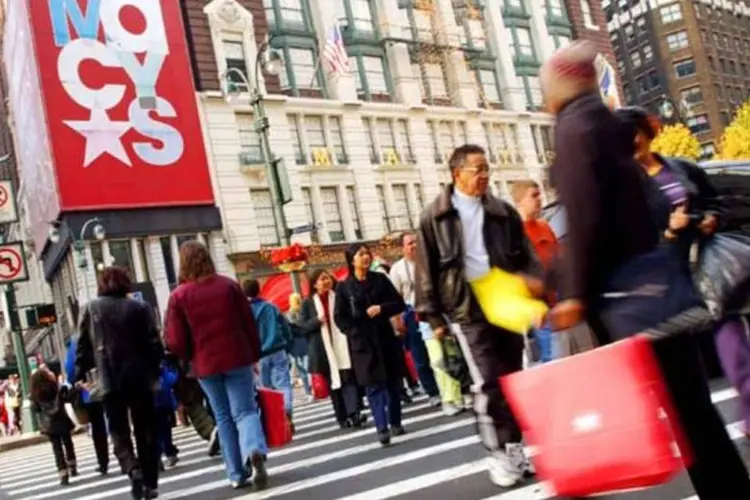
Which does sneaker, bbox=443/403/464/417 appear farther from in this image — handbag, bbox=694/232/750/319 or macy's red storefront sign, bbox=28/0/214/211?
macy's red storefront sign, bbox=28/0/214/211

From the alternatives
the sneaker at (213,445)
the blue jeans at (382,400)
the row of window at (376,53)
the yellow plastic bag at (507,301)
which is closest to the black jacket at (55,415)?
the sneaker at (213,445)

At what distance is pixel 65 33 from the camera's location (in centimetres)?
3238

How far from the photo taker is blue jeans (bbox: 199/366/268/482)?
7.05m

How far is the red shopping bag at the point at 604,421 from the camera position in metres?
2.95

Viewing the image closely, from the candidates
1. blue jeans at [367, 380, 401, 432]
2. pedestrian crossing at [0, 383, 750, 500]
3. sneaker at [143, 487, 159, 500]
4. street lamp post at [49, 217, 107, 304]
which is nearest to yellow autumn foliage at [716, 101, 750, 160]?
street lamp post at [49, 217, 107, 304]

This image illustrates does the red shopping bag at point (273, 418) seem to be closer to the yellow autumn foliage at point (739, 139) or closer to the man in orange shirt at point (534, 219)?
the man in orange shirt at point (534, 219)

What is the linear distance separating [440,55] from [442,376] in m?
35.5

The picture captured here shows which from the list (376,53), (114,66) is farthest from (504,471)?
(376,53)

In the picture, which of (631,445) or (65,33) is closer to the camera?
(631,445)

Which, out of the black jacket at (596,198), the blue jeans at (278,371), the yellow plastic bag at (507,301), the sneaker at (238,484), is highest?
the black jacket at (596,198)

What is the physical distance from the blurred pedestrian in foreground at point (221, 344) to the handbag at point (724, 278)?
3.71m

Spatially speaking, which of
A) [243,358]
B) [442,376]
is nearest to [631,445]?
[243,358]

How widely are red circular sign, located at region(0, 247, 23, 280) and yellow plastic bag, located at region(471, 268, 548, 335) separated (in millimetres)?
16097

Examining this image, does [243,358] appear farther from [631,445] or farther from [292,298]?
[292,298]
